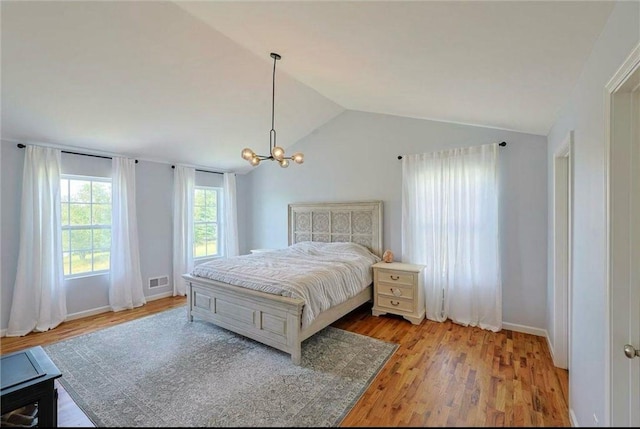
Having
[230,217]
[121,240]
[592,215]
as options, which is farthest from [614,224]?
[230,217]

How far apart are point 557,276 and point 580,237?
51.2 inches

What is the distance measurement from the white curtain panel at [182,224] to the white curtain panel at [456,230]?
372cm

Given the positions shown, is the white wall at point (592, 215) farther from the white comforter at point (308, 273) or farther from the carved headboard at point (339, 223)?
the carved headboard at point (339, 223)

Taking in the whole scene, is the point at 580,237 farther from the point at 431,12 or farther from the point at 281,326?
the point at 281,326

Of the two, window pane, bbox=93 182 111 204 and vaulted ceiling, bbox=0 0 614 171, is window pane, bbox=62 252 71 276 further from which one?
vaulted ceiling, bbox=0 0 614 171

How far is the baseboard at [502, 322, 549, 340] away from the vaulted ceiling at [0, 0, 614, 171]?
2258 millimetres

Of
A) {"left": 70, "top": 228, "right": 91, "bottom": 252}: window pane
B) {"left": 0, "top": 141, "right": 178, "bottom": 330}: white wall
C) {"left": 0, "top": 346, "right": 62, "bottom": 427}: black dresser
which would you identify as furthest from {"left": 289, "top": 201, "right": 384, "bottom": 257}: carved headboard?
{"left": 0, "top": 346, "right": 62, "bottom": 427}: black dresser

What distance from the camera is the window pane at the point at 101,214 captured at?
4.04 m

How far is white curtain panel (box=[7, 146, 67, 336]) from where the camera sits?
3.28 m

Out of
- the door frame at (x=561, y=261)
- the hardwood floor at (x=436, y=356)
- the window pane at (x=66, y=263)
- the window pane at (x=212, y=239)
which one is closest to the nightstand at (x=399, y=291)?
the hardwood floor at (x=436, y=356)

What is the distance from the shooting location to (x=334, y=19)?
1743 mm

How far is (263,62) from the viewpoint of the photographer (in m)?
3.03

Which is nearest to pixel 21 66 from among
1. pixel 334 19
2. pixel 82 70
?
pixel 82 70

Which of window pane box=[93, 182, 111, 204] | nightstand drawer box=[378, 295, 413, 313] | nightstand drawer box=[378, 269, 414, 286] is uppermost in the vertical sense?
window pane box=[93, 182, 111, 204]
